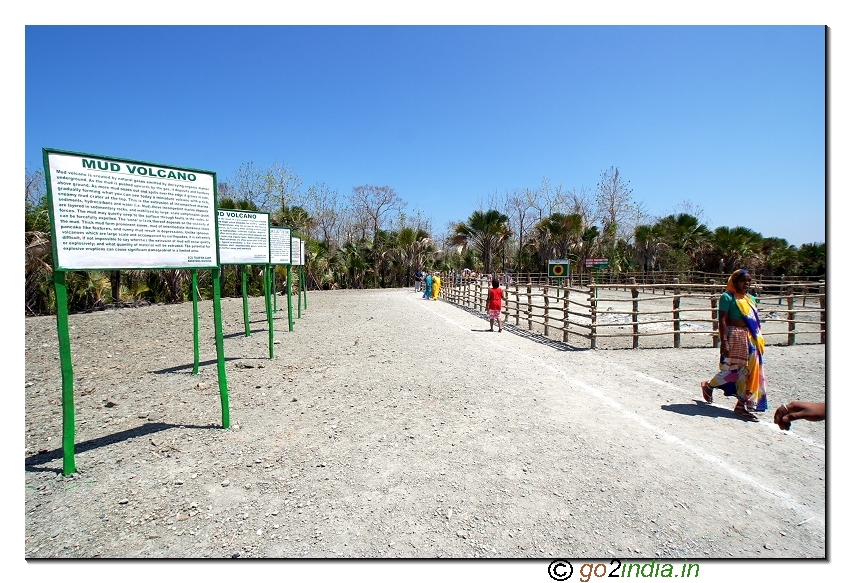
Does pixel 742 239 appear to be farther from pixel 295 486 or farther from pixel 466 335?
pixel 295 486

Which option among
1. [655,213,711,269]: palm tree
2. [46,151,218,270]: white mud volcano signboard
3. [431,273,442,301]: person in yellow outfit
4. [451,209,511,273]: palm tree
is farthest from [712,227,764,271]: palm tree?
[46,151,218,270]: white mud volcano signboard

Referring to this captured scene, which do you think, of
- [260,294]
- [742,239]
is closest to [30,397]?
[260,294]

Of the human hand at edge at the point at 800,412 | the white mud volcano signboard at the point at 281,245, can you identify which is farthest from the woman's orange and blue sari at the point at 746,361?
the white mud volcano signboard at the point at 281,245

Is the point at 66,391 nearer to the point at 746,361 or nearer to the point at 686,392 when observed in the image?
the point at 746,361

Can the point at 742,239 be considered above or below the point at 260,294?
above

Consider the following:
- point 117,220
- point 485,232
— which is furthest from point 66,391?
point 485,232

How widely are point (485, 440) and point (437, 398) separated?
135 cm

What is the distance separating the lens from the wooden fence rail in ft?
28.7

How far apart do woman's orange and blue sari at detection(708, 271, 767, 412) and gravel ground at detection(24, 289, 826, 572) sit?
27 cm

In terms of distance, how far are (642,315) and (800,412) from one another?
14.4 metres

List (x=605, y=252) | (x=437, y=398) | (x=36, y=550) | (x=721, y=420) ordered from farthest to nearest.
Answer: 1. (x=605, y=252)
2. (x=437, y=398)
3. (x=721, y=420)
4. (x=36, y=550)

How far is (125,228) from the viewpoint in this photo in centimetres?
346

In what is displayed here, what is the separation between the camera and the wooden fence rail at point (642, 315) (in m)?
→ 8.76

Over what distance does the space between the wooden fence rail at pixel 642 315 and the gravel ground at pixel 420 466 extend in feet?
4.67
